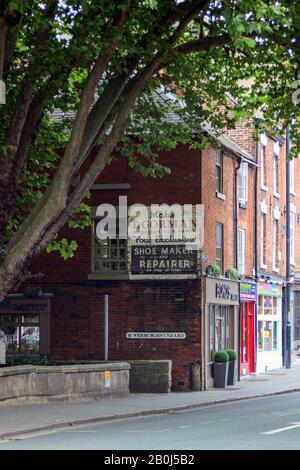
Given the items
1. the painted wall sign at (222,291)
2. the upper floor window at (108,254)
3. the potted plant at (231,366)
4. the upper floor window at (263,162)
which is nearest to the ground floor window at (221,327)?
the painted wall sign at (222,291)

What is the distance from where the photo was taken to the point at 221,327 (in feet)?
121

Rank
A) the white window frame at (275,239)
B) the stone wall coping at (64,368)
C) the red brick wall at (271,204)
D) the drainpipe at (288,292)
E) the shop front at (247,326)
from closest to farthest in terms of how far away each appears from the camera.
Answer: the stone wall coping at (64,368) → the shop front at (247,326) → the red brick wall at (271,204) → the drainpipe at (288,292) → the white window frame at (275,239)

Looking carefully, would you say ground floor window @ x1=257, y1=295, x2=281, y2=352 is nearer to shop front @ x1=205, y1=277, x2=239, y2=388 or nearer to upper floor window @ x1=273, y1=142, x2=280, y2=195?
shop front @ x1=205, y1=277, x2=239, y2=388

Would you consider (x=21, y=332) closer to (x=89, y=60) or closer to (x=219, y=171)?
(x=219, y=171)

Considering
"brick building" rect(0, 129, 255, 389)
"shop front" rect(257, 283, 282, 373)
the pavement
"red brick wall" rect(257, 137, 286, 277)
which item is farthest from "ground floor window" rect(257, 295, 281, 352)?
"brick building" rect(0, 129, 255, 389)

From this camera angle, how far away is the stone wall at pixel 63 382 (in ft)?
80.5

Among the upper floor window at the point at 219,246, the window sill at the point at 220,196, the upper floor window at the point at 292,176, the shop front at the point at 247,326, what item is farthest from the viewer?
the upper floor window at the point at 292,176

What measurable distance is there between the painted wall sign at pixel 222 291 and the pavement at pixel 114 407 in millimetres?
3023

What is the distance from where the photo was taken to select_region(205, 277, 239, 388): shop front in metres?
33.9

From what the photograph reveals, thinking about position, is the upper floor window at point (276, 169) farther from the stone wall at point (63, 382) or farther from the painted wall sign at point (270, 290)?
the stone wall at point (63, 382)

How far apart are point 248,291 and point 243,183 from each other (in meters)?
4.31

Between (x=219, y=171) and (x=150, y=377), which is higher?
(x=219, y=171)

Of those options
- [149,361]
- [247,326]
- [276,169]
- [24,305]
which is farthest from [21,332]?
[276,169]
